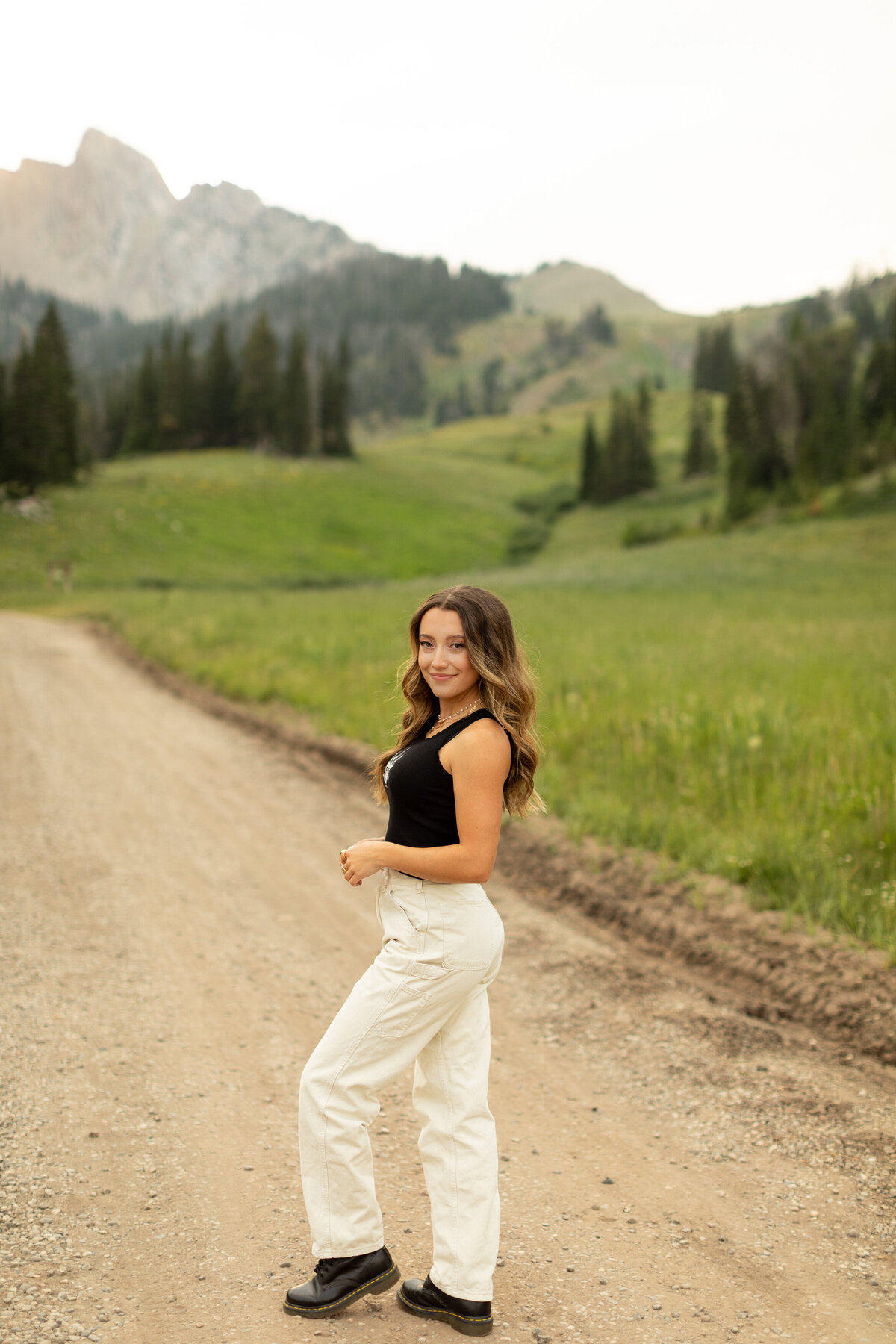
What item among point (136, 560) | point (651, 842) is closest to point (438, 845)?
point (651, 842)

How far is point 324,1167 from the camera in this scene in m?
2.91

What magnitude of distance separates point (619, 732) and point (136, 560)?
149ft

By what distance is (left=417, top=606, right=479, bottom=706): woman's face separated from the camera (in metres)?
3.01

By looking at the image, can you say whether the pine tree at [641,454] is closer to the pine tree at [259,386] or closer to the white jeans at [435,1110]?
the pine tree at [259,386]

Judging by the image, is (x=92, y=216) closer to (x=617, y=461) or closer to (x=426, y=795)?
(x=617, y=461)

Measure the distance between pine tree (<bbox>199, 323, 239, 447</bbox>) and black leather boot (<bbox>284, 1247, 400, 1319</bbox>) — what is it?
9427 cm

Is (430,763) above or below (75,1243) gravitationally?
above

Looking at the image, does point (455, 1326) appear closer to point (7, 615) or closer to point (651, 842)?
point (651, 842)

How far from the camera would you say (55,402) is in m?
60.6

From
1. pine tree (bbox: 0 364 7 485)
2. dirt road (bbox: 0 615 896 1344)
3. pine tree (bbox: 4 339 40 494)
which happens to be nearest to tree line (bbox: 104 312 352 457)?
pine tree (bbox: 4 339 40 494)

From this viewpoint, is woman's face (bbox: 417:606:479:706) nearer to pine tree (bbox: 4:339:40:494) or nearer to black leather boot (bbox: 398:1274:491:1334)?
black leather boot (bbox: 398:1274:491:1334)

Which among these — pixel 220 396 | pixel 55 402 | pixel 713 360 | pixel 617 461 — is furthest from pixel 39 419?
pixel 713 360

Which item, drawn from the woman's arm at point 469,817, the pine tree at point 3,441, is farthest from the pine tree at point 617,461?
the woman's arm at point 469,817

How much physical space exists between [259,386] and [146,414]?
450 inches
